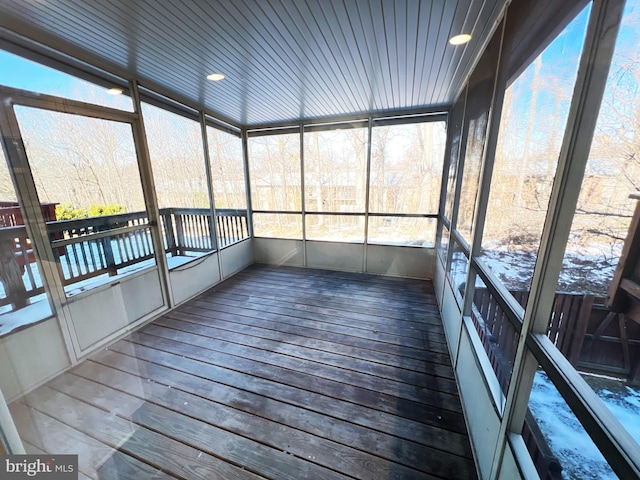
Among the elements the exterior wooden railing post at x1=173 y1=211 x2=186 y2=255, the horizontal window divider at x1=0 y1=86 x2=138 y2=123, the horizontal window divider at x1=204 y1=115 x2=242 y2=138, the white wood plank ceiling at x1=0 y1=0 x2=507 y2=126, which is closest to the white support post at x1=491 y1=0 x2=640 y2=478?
the white wood plank ceiling at x1=0 y1=0 x2=507 y2=126

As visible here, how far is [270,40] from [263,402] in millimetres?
2626

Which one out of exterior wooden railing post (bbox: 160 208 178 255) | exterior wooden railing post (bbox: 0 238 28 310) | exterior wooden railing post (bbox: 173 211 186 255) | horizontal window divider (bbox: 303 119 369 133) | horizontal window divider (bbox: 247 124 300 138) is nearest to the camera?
exterior wooden railing post (bbox: 0 238 28 310)

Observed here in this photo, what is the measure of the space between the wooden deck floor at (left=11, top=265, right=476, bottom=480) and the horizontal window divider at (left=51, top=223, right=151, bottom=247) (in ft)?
3.43

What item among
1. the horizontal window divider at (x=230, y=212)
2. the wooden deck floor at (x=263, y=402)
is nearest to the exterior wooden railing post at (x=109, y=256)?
the wooden deck floor at (x=263, y=402)

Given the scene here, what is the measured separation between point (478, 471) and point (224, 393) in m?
1.67

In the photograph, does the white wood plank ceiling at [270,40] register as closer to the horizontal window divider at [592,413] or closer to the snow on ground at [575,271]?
the snow on ground at [575,271]

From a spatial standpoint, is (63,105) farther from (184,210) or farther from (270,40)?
(270,40)

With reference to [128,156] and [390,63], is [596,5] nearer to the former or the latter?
[390,63]

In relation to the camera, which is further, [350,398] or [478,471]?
[350,398]

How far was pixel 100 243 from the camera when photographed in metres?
2.42

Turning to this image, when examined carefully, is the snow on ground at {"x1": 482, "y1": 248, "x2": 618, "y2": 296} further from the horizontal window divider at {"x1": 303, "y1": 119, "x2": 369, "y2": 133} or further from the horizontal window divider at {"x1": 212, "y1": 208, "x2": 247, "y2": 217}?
the horizontal window divider at {"x1": 212, "y1": 208, "x2": 247, "y2": 217}

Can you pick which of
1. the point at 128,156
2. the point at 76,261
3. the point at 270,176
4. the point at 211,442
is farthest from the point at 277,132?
the point at 211,442

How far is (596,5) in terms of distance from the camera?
0.73m

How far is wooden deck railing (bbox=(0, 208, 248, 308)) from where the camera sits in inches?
67.9
